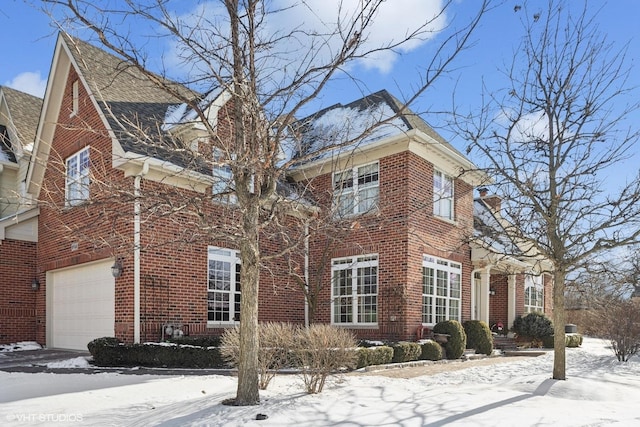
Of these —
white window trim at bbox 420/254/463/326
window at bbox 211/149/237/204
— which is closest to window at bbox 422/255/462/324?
white window trim at bbox 420/254/463/326

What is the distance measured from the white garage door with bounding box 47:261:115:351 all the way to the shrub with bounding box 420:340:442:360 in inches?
300

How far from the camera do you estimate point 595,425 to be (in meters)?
5.70

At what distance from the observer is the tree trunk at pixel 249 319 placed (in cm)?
630

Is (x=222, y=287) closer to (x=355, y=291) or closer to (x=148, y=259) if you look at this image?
(x=148, y=259)

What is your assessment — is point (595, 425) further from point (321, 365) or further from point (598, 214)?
point (598, 214)

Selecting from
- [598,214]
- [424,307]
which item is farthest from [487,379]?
[424,307]

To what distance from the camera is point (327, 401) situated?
21.8 ft

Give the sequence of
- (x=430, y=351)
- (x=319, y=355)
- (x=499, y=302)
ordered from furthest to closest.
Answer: (x=499, y=302), (x=430, y=351), (x=319, y=355)

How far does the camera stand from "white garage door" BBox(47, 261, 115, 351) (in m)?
12.2

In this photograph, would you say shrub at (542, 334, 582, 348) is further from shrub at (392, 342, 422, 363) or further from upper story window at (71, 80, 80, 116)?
upper story window at (71, 80, 80, 116)

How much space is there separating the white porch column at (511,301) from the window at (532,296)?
5.08ft

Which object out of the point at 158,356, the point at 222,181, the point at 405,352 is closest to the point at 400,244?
the point at 405,352

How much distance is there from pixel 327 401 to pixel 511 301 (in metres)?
14.8

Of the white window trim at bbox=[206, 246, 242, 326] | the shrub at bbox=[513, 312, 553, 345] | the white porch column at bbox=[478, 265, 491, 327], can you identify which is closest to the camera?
the white window trim at bbox=[206, 246, 242, 326]
